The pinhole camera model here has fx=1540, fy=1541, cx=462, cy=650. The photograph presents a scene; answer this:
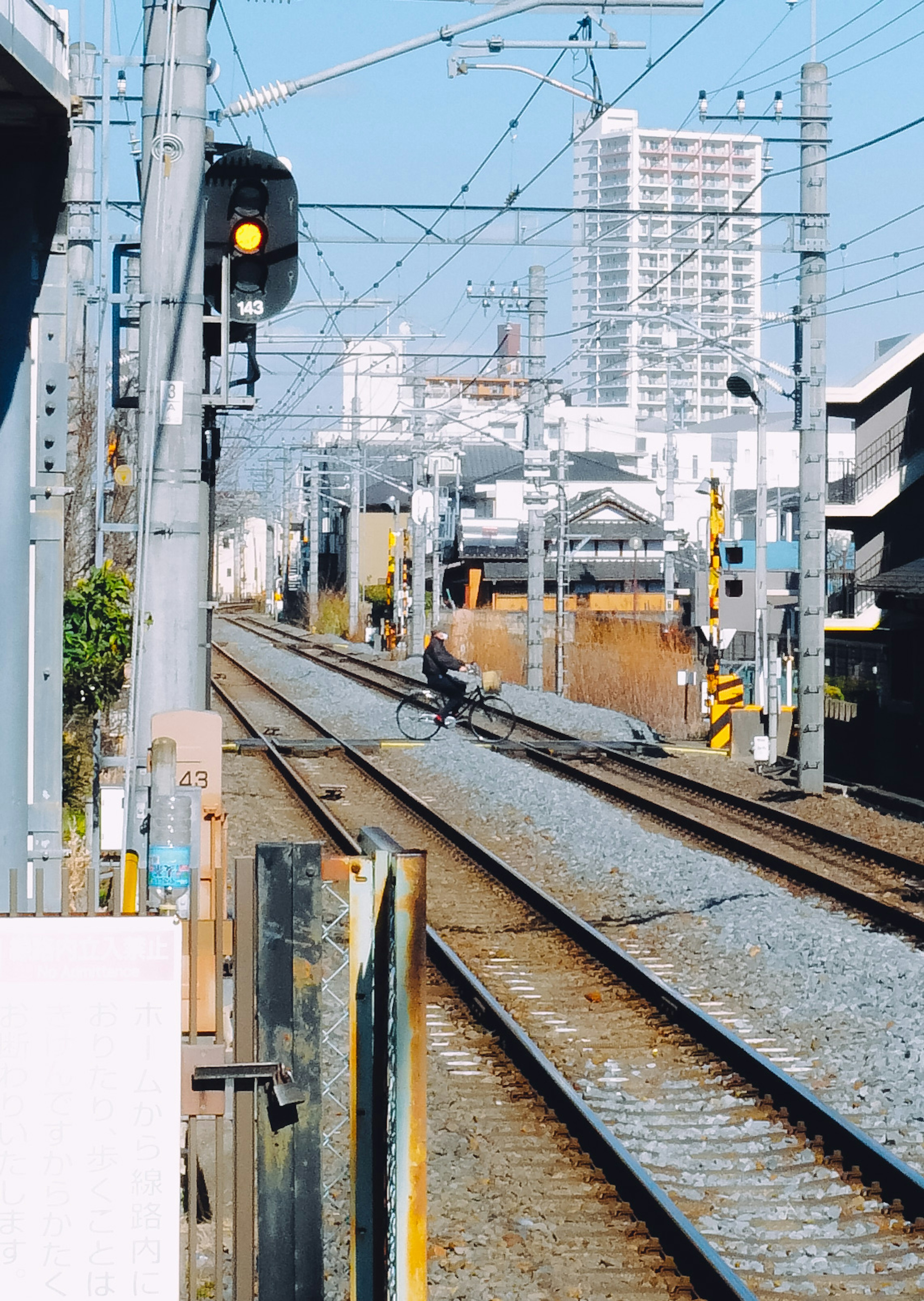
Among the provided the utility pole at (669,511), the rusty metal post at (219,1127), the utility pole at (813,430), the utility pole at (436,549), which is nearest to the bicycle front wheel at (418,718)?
the utility pole at (813,430)

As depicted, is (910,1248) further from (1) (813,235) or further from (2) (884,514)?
(2) (884,514)

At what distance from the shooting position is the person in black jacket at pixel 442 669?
2023 centimetres

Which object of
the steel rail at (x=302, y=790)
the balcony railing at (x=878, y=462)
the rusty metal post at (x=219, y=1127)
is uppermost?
the balcony railing at (x=878, y=462)

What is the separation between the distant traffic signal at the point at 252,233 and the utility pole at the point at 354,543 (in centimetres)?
3520

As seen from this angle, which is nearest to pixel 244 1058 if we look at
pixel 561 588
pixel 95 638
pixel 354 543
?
pixel 95 638

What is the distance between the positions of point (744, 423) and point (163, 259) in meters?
77.3

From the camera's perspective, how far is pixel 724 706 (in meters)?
21.6

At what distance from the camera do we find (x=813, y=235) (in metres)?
16.9

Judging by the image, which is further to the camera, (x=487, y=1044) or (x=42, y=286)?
(x=487, y=1044)

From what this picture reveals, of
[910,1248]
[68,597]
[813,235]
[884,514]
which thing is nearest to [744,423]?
[884,514]

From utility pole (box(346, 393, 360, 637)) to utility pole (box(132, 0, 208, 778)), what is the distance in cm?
3569

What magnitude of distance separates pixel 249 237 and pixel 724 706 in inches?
623

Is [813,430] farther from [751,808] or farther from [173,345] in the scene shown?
[173,345]

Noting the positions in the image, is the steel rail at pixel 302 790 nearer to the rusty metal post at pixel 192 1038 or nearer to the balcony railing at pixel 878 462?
the rusty metal post at pixel 192 1038
